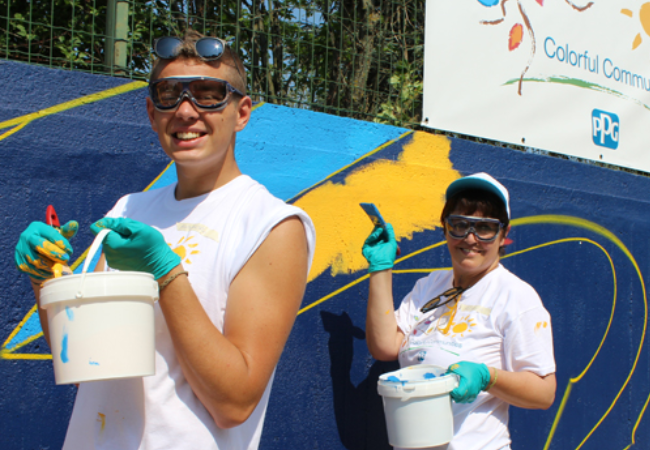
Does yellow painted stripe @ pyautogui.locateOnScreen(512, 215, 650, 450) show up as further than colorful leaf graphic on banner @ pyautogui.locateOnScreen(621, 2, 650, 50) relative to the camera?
No

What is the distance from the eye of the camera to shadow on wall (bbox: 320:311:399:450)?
316 cm

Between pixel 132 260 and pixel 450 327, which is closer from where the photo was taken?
pixel 132 260

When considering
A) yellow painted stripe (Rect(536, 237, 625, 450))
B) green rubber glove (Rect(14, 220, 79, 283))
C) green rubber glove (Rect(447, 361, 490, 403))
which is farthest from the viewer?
yellow painted stripe (Rect(536, 237, 625, 450))

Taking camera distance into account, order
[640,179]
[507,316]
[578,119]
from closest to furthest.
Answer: [507,316] < [578,119] < [640,179]

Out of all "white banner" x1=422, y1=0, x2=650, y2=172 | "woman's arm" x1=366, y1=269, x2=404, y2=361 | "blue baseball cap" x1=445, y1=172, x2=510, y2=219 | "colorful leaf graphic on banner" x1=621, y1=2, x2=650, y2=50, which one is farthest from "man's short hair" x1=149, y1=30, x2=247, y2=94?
"colorful leaf graphic on banner" x1=621, y1=2, x2=650, y2=50

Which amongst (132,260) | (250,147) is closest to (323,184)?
(250,147)

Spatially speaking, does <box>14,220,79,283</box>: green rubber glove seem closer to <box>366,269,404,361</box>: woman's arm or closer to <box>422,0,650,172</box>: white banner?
<box>366,269,404,361</box>: woman's arm

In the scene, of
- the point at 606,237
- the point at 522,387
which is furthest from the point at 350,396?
the point at 606,237

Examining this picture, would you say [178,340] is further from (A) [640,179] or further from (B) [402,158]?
(A) [640,179]

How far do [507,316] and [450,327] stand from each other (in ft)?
0.71

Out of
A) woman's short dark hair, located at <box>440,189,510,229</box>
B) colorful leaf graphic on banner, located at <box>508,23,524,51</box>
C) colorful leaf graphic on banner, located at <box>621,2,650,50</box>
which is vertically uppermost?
colorful leaf graphic on banner, located at <box>621,2,650,50</box>

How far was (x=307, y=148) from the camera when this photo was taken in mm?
3285

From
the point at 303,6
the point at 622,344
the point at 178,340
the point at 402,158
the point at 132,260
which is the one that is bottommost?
the point at 622,344

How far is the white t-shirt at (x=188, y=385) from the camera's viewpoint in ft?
4.71
